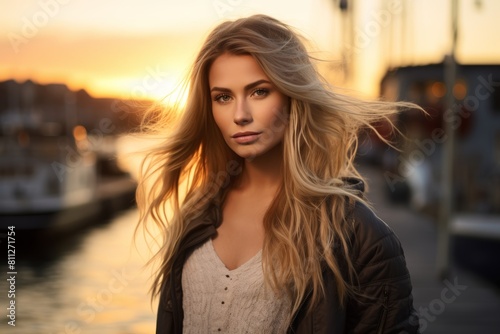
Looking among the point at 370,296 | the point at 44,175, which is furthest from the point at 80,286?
the point at 370,296

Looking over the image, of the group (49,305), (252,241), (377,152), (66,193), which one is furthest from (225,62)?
(377,152)

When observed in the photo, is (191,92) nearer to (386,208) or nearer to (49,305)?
(49,305)

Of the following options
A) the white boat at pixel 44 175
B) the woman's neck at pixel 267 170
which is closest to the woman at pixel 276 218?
the woman's neck at pixel 267 170

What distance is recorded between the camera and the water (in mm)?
9578

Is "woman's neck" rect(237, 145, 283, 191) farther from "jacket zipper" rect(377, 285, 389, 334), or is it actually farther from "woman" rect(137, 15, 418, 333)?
"jacket zipper" rect(377, 285, 389, 334)

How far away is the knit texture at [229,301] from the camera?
8.86 feet

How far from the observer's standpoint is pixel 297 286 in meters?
2.62

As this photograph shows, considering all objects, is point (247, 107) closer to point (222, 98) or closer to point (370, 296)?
point (222, 98)

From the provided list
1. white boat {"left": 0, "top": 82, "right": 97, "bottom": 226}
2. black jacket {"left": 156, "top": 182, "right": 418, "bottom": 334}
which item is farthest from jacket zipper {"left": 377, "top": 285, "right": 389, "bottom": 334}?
white boat {"left": 0, "top": 82, "right": 97, "bottom": 226}

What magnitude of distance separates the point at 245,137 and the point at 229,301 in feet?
1.61

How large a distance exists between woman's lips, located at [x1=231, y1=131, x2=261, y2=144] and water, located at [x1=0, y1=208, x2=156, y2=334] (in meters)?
1.37

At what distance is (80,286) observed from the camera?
13.8 m

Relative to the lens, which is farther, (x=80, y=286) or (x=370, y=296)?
(x=80, y=286)

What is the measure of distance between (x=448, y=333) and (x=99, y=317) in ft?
12.9
